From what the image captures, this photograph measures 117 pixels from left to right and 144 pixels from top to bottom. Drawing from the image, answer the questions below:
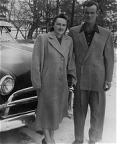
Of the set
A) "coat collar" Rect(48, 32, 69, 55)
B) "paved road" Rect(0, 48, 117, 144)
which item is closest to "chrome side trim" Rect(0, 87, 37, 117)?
"paved road" Rect(0, 48, 117, 144)

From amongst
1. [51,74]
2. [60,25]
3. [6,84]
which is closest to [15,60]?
[6,84]

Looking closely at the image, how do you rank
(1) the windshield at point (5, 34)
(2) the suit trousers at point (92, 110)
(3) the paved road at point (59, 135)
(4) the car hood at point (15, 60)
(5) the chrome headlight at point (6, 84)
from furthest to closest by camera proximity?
(1) the windshield at point (5, 34) → (3) the paved road at point (59, 135) → (4) the car hood at point (15, 60) → (2) the suit trousers at point (92, 110) → (5) the chrome headlight at point (6, 84)

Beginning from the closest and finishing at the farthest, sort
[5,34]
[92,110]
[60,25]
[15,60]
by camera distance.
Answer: [60,25] → [92,110] → [15,60] → [5,34]

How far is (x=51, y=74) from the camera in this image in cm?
229

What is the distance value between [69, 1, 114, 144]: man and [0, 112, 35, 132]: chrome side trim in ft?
1.98

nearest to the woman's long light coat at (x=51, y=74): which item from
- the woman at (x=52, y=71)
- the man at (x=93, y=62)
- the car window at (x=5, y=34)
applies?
the woman at (x=52, y=71)

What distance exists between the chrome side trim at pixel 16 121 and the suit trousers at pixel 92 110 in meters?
0.57

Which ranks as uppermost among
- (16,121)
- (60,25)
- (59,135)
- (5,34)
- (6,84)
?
(60,25)

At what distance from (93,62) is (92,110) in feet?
2.03

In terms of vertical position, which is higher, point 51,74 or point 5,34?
point 5,34

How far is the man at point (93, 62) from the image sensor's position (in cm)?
237

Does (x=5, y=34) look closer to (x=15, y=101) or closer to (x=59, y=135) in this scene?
(x=15, y=101)

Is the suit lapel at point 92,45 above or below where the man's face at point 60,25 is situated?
below

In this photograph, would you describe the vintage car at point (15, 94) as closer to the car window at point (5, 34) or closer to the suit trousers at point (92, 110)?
the suit trousers at point (92, 110)
